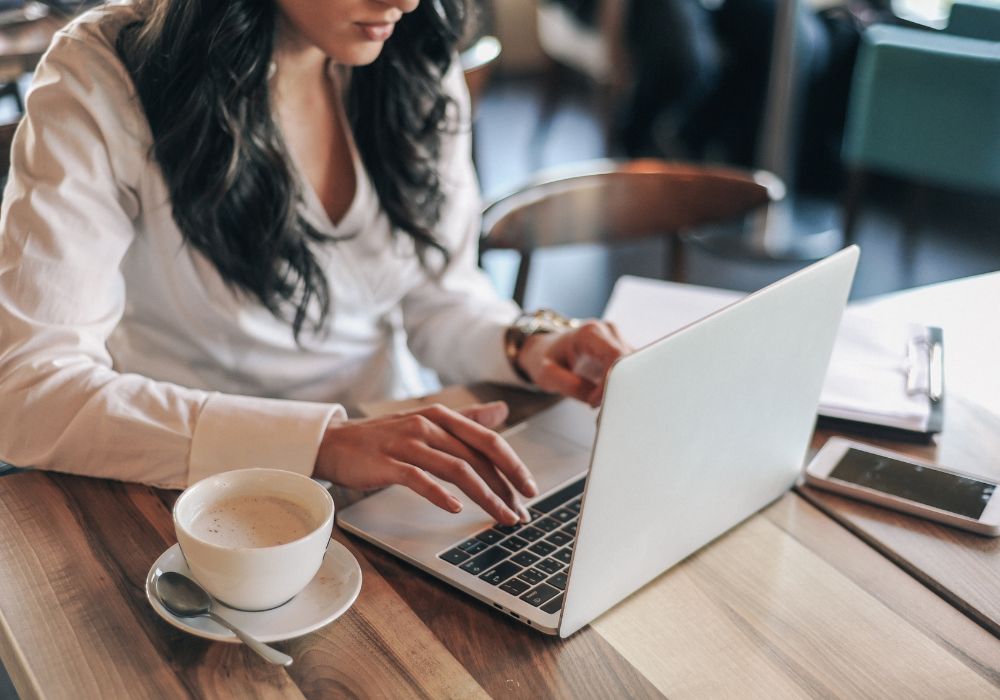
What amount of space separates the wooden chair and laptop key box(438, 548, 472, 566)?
0.83 meters

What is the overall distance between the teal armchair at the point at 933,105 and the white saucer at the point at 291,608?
8.04ft

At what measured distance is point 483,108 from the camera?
4965 mm

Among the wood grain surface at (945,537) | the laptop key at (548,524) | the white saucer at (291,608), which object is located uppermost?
the white saucer at (291,608)

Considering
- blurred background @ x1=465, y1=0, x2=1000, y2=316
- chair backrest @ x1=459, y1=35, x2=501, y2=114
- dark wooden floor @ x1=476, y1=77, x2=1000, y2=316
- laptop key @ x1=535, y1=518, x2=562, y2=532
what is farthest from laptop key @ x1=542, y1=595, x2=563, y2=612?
dark wooden floor @ x1=476, y1=77, x2=1000, y2=316

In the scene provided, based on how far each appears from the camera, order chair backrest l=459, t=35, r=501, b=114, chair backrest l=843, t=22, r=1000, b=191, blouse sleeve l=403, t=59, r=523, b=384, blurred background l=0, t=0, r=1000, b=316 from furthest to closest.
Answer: chair backrest l=843, t=22, r=1000, b=191 < chair backrest l=459, t=35, r=501, b=114 < blurred background l=0, t=0, r=1000, b=316 < blouse sleeve l=403, t=59, r=523, b=384

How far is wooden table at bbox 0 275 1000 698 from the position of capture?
762 millimetres

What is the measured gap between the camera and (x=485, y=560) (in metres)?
0.89

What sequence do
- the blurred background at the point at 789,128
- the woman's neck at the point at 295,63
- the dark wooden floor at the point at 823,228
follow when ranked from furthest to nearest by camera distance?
1. the dark wooden floor at the point at 823,228
2. the blurred background at the point at 789,128
3. the woman's neck at the point at 295,63

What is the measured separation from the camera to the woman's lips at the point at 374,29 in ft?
3.69

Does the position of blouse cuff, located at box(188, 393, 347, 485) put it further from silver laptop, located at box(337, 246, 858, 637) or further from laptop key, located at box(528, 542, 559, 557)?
laptop key, located at box(528, 542, 559, 557)

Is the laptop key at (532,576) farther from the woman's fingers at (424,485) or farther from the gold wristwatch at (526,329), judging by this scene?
the gold wristwatch at (526,329)

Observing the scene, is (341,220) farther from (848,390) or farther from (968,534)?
(968,534)

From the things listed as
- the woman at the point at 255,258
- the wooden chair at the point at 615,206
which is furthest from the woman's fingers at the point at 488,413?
the wooden chair at the point at 615,206

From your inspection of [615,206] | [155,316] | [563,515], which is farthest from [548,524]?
[615,206]
